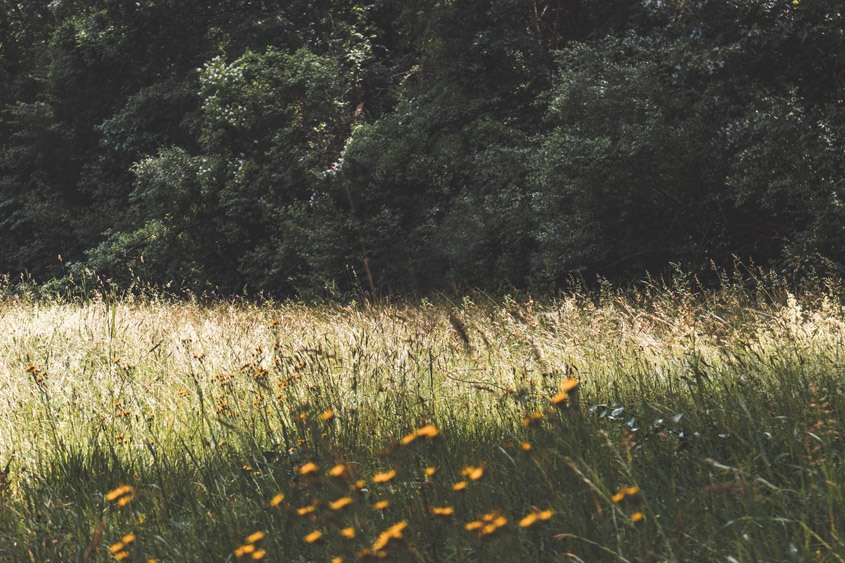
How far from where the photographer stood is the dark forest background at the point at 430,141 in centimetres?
927

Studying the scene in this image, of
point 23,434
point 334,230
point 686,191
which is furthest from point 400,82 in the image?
point 23,434

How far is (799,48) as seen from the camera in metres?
9.27

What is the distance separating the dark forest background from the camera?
9273 millimetres

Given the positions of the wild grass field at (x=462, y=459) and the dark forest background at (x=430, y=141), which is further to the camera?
the dark forest background at (x=430, y=141)

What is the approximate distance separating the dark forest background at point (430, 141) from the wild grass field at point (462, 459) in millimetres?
4445

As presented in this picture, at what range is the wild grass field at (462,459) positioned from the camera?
220 centimetres

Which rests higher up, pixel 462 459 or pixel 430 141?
pixel 430 141

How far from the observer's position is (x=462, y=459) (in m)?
3.21

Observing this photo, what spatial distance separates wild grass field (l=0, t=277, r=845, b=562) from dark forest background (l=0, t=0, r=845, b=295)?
14.6 feet

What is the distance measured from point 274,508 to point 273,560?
0.26 metres

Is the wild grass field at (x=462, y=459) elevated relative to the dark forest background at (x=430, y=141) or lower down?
lower down

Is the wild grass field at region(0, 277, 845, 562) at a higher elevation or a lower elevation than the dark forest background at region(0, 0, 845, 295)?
lower

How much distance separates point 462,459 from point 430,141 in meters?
10.3

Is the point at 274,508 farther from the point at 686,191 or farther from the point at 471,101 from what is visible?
the point at 471,101
